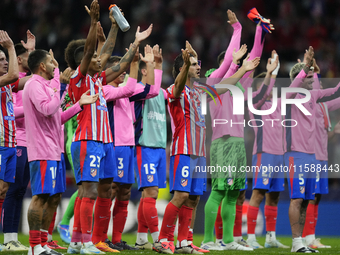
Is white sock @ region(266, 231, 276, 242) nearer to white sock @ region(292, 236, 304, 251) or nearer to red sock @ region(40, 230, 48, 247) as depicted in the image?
white sock @ region(292, 236, 304, 251)

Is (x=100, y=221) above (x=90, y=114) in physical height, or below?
below

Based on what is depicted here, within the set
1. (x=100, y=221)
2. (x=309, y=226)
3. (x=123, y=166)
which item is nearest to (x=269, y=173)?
(x=309, y=226)

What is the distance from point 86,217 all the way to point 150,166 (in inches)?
58.4

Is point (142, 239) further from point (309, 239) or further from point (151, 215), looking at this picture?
point (309, 239)

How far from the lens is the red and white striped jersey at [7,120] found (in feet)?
21.2

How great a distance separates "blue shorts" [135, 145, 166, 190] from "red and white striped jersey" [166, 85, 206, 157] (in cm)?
58

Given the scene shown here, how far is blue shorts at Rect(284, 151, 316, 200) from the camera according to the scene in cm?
723

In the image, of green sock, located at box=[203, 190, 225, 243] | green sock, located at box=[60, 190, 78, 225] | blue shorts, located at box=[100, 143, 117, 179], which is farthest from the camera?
green sock, located at box=[60, 190, 78, 225]

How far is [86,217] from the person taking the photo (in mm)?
5832

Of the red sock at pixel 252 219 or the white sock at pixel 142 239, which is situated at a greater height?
the red sock at pixel 252 219

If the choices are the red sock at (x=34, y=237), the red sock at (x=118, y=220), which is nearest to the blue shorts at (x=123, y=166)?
the red sock at (x=118, y=220)

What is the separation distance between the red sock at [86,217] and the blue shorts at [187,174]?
113 centimetres

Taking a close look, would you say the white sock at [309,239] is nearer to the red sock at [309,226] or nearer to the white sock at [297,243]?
the red sock at [309,226]

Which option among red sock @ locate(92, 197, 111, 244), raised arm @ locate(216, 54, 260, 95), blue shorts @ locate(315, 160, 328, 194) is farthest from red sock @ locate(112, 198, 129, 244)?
blue shorts @ locate(315, 160, 328, 194)
